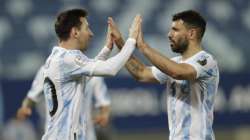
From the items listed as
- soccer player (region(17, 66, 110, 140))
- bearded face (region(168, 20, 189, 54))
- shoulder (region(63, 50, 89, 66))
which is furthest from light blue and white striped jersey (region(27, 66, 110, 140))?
shoulder (region(63, 50, 89, 66))

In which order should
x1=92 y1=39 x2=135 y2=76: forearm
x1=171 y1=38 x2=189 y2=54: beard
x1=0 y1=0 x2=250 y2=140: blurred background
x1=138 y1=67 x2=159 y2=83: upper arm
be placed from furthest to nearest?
x1=0 y1=0 x2=250 y2=140: blurred background < x1=138 y1=67 x2=159 y2=83: upper arm < x1=171 y1=38 x2=189 y2=54: beard < x1=92 y1=39 x2=135 y2=76: forearm

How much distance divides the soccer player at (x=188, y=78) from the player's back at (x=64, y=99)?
2.32 feet

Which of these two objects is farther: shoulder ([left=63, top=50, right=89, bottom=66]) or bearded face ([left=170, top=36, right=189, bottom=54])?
bearded face ([left=170, top=36, right=189, bottom=54])

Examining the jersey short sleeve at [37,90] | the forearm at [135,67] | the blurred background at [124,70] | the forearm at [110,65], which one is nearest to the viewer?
the forearm at [110,65]

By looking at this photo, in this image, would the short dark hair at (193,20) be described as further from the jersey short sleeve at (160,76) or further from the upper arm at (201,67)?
the jersey short sleeve at (160,76)

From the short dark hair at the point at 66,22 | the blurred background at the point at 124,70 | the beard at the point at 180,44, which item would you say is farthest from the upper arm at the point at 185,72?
the blurred background at the point at 124,70

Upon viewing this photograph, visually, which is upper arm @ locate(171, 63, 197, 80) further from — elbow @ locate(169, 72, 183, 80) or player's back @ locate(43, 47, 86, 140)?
player's back @ locate(43, 47, 86, 140)

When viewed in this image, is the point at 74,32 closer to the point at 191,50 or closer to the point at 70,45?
the point at 70,45

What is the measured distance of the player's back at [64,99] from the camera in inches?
310

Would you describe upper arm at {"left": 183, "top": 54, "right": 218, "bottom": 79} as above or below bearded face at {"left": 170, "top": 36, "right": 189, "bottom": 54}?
below

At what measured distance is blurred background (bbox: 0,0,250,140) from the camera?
49.5ft

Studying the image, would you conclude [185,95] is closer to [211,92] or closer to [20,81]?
[211,92]

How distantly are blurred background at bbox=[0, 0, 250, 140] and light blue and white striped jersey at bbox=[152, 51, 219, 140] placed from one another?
696cm

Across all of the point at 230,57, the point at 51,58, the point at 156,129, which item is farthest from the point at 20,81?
the point at 51,58
